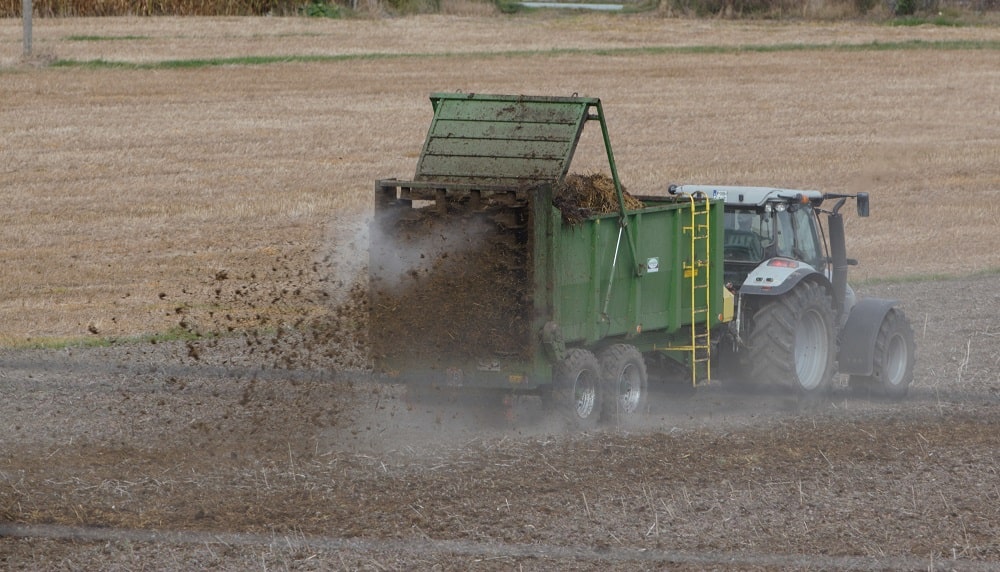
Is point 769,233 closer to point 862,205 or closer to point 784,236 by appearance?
point 784,236

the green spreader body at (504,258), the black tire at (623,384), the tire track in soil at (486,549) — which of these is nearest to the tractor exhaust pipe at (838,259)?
the green spreader body at (504,258)

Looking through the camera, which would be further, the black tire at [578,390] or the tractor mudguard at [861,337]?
the tractor mudguard at [861,337]

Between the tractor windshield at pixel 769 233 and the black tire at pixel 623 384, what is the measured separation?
Result: 1700 millimetres

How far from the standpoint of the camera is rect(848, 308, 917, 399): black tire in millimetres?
12391

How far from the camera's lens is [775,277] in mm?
11617

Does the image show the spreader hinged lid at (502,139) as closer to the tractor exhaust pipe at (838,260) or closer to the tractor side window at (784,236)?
the tractor side window at (784,236)

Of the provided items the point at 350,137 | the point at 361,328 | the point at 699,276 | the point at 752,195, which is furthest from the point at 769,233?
the point at 350,137

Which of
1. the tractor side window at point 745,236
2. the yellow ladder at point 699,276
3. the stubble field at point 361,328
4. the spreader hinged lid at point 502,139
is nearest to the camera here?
the stubble field at point 361,328

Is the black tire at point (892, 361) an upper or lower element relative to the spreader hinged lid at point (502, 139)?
lower

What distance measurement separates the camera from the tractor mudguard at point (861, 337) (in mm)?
12297

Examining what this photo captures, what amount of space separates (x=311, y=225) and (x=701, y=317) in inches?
376

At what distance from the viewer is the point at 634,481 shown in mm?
9031

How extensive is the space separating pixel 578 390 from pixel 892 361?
3592 mm

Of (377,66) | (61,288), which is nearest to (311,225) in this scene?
(61,288)
